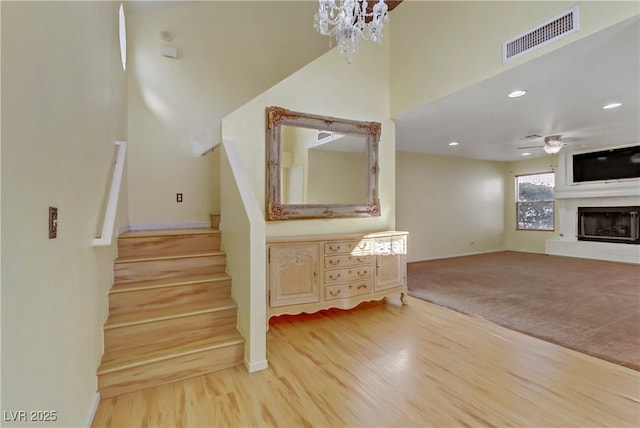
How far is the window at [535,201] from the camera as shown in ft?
24.2

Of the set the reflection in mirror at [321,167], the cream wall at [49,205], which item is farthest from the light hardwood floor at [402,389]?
the reflection in mirror at [321,167]

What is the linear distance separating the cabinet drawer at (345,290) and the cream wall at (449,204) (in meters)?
3.24

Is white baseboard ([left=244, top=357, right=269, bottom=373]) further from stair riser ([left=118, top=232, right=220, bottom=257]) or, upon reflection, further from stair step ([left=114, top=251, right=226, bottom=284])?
stair riser ([left=118, top=232, right=220, bottom=257])

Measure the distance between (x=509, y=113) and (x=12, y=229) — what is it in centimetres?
480

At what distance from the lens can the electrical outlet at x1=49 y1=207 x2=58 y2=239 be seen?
3.91ft

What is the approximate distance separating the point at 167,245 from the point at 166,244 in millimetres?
14

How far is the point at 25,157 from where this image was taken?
101cm

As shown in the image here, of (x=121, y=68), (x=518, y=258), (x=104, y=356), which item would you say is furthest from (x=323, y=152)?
(x=518, y=258)

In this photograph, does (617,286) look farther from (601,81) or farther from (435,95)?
(435,95)

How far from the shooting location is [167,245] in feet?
9.49

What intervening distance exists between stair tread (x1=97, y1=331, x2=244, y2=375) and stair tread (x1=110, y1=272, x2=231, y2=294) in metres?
0.44

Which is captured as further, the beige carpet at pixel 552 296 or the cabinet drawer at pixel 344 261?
the cabinet drawer at pixel 344 261

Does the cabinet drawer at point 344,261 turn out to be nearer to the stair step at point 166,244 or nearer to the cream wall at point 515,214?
the stair step at point 166,244

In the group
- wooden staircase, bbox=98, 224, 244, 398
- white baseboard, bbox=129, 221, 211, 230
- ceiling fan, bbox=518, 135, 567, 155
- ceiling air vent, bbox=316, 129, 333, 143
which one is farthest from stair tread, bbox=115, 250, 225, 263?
ceiling fan, bbox=518, 135, 567, 155
